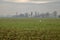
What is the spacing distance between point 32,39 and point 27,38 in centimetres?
27

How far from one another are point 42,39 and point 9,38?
1.61 m

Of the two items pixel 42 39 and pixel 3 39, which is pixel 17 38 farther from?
pixel 42 39

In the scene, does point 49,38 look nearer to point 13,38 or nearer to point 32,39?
point 32,39

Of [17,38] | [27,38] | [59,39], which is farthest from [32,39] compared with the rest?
[59,39]

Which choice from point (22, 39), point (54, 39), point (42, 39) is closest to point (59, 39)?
point (54, 39)

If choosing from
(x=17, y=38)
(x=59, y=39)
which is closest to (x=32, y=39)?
(x=17, y=38)

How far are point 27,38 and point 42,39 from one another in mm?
740

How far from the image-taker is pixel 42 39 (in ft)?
24.7

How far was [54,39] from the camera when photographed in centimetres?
754

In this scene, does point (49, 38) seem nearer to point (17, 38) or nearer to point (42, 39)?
point (42, 39)

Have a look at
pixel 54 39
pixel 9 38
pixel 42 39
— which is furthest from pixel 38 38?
pixel 9 38

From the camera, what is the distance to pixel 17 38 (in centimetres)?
755

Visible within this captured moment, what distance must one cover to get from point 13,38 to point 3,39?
51cm

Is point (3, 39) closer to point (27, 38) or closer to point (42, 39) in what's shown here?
point (27, 38)
